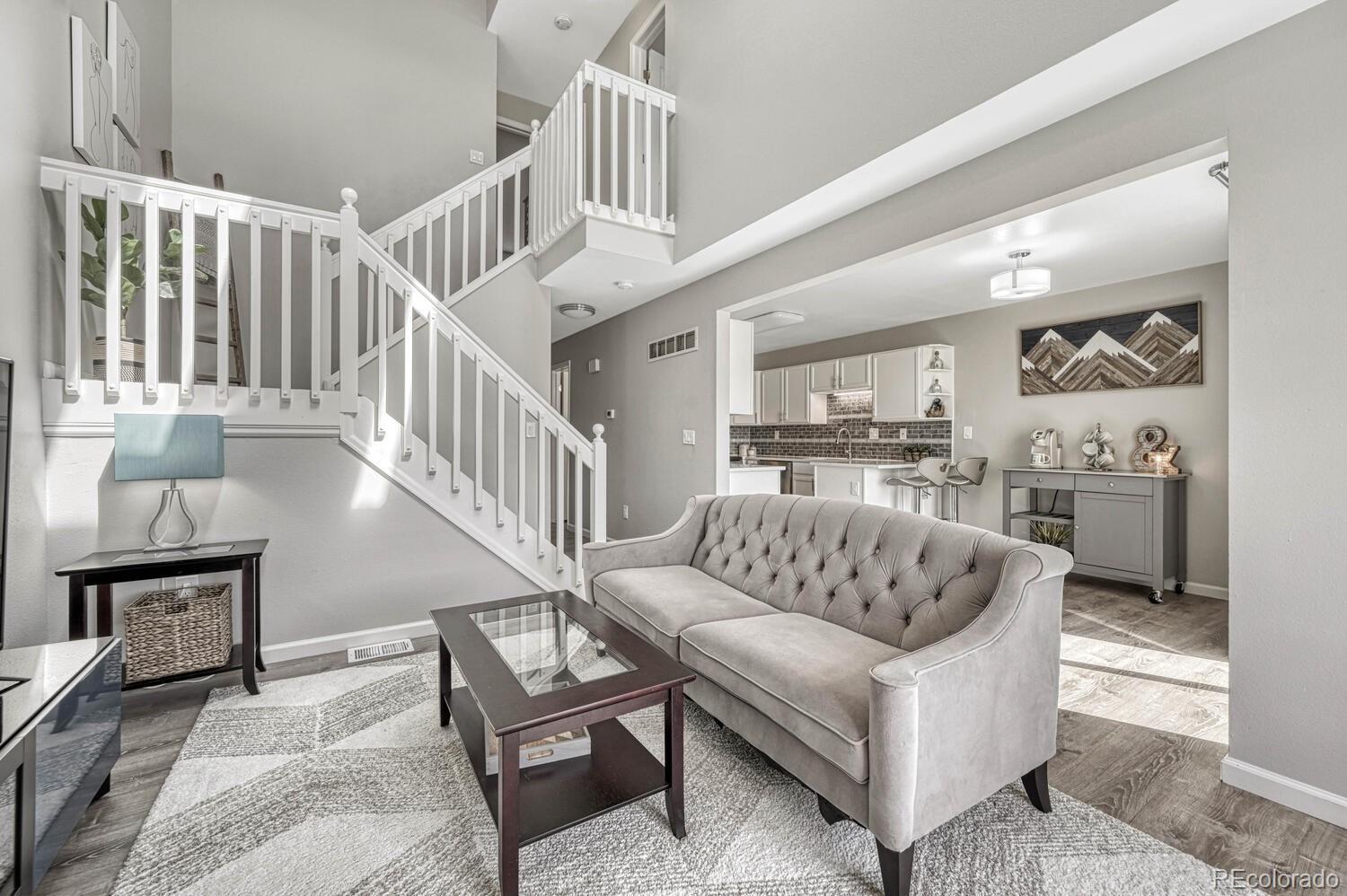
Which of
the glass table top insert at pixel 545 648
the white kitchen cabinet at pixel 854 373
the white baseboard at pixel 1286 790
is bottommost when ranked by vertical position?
the white baseboard at pixel 1286 790

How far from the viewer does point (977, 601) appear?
1.75 metres

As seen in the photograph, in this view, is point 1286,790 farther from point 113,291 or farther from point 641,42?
point 641,42

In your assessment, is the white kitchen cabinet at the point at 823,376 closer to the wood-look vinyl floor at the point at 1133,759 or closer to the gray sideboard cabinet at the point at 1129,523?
the gray sideboard cabinet at the point at 1129,523

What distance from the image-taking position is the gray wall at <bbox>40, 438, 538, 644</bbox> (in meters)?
2.52

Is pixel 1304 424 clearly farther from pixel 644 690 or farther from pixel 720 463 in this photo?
pixel 720 463

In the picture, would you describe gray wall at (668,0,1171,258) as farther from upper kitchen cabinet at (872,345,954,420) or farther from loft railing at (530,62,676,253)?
upper kitchen cabinet at (872,345,954,420)

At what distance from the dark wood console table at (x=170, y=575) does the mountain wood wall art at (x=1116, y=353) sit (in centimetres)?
580

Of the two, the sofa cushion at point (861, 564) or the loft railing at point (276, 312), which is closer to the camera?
the sofa cushion at point (861, 564)

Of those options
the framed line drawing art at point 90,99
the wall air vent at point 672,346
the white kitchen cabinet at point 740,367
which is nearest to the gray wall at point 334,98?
the framed line drawing art at point 90,99

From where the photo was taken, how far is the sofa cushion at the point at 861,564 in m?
1.82

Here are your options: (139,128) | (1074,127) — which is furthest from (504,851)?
(139,128)

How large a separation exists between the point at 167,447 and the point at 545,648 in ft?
5.93

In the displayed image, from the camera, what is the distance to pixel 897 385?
6086 millimetres

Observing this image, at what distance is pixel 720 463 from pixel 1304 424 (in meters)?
3.12
